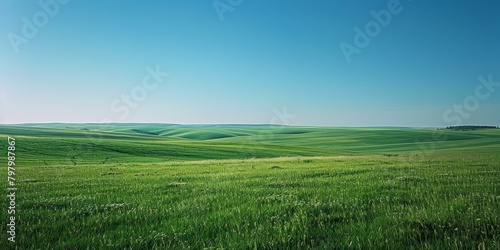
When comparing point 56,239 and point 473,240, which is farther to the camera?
point 56,239

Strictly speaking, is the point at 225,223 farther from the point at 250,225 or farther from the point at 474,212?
the point at 474,212

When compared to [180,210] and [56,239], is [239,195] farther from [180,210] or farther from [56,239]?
[56,239]

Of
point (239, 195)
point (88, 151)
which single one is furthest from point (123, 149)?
point (239, 195)

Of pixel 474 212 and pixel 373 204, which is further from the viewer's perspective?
pixel 373 204

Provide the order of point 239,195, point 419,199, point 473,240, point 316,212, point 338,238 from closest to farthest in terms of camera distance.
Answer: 1. point 473,240
2. point 338,238
3. point 316,212
4. point 419,199
5. point 239,195

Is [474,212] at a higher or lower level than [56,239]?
higher

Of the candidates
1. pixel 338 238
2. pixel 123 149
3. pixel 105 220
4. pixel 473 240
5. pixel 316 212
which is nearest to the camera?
pixel 473 240

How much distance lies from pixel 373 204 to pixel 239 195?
477 cm

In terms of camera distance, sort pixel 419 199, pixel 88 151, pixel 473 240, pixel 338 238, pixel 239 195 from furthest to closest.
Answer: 1. pixel 88 151
2. pixel 239 195
3. pixel 419 199
4. pixel 338 238
5. pixel 473 240

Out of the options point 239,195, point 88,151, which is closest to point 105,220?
point 239,195

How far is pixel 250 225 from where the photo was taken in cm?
743

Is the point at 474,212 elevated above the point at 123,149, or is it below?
above

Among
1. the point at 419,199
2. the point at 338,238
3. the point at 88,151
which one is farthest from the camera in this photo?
the point at 88,151

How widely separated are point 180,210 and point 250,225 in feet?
8.69
